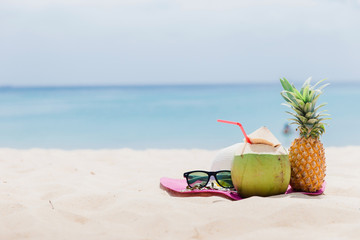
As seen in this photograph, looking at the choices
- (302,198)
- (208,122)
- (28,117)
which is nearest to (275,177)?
(302,198)

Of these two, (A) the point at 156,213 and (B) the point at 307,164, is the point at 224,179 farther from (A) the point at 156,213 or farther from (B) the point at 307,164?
(A) the point at 156,213

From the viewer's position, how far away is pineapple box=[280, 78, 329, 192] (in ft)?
12.0

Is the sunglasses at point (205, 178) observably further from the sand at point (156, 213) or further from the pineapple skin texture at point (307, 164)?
the pineapple skin texture at point (307, 164)

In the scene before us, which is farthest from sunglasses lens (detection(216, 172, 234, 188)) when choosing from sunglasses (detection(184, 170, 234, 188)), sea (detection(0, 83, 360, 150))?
sea (detection(0, 83, 360, 150))

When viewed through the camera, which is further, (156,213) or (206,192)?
(206,192)

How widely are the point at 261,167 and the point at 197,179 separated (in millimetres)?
678

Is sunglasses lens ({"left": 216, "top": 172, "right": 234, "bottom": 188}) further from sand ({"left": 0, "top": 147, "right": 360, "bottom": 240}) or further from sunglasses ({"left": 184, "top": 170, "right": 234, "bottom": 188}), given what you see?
sand ({"left": 0, "top": 147, "right": 360, "bottom": 240})

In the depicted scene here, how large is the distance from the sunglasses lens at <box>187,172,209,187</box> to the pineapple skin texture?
2.45 feet

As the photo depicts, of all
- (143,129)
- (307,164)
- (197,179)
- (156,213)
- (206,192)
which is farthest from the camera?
(143,129)

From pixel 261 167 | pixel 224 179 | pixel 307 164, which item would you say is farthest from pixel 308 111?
pixel 224 179

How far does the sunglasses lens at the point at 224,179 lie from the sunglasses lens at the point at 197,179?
107mm

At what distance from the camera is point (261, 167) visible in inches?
135

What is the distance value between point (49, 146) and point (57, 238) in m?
10.3

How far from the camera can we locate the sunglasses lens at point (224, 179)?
12.6ft
